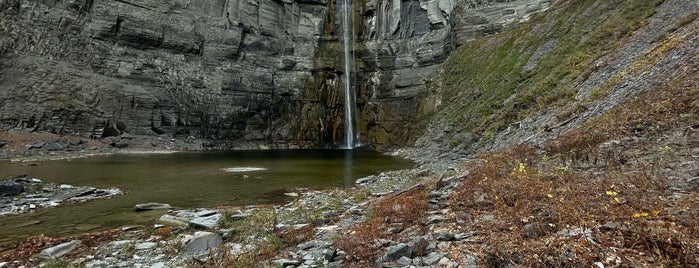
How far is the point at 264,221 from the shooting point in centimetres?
834

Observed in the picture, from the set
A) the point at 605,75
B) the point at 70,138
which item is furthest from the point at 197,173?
the point at 70,138

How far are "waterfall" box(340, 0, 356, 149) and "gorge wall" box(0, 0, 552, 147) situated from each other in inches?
38.4

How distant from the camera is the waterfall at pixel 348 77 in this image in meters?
56.1

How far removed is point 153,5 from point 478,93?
133 ft

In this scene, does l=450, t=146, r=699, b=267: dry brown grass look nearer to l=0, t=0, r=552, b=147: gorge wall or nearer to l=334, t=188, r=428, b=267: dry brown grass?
l=334, t=188, r=428, b=267: dry brown grass

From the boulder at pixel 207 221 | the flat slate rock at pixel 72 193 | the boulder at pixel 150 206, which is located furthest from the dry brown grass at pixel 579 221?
the flat slate rock at pixel 72 193

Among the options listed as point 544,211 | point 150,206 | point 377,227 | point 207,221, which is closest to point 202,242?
point 207,221

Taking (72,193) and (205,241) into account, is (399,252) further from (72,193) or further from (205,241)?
(72,193)

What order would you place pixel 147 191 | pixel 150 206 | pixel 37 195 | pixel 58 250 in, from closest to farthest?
pixel 58 250 → pixel 150 206 → pixel 37 195 → pixel 147 191

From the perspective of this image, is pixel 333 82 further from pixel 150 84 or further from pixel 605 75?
pixel 605 75

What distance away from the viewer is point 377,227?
6379mm

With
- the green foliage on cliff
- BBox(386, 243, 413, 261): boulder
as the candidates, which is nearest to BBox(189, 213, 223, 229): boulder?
BBox(386, 243, 413, 261): boulder

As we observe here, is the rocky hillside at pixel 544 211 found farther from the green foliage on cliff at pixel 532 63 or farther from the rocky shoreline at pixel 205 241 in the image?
the green foliage on cliff at pixel 532 63

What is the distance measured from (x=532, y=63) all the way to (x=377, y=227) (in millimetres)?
27563
